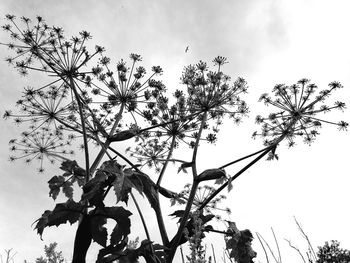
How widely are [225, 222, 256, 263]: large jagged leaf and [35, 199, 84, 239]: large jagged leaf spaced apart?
7.39 ft

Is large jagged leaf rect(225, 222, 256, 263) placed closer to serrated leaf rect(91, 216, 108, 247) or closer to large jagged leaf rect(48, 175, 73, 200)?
serrated leaf rect(91, 216, 108, 247)

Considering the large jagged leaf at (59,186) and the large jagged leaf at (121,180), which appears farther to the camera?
the large jagged leaf at (59,186)

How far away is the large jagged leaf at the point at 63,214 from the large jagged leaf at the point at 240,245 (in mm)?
2252

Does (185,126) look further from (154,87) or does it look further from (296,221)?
(296,221)

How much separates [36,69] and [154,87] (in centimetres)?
264

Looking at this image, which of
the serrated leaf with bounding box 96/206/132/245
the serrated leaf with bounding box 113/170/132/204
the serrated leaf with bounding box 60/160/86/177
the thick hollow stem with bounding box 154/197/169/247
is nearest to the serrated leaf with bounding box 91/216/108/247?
the serrated leaf with bounding box 96/206/132/245

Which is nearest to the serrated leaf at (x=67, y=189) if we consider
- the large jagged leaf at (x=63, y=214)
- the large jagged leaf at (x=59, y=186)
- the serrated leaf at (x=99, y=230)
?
the large jagged leaf at (x=59, y=186)

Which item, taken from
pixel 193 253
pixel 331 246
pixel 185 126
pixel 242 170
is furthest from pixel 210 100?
pixel 331 246

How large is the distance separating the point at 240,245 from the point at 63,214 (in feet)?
8.71

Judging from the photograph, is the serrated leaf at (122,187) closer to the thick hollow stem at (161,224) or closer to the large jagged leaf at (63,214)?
the large jagged leaf at (63,214)

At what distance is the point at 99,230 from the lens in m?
4.52

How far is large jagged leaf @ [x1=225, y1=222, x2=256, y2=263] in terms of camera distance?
5343 millimetres

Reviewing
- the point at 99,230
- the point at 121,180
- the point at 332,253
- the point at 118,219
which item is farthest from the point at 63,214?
the point at 332,253

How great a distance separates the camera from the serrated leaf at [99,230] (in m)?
4.49
